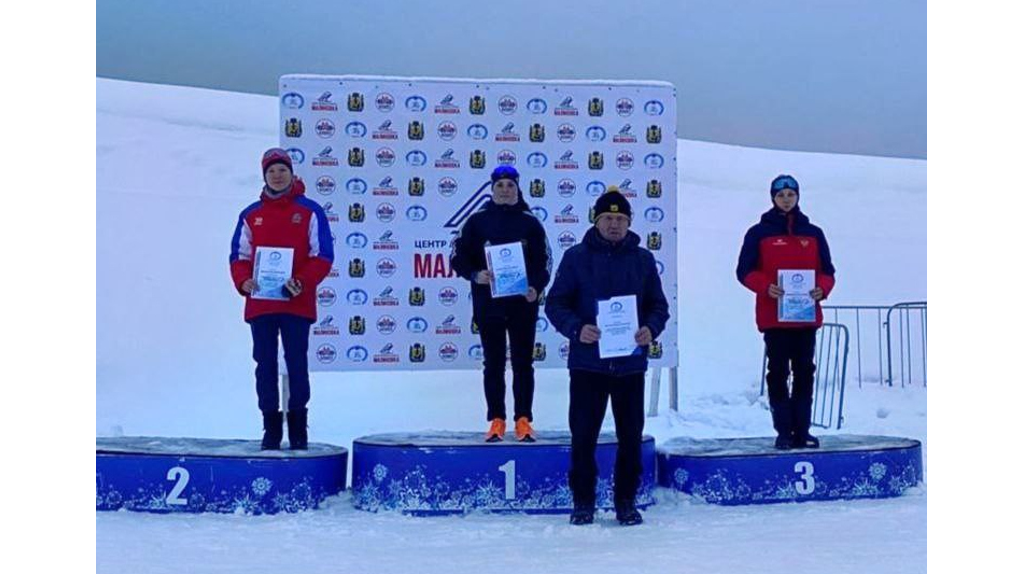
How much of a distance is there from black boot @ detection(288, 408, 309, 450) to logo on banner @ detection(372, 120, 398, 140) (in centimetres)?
188

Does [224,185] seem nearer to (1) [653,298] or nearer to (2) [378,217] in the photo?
(2) [378,217]

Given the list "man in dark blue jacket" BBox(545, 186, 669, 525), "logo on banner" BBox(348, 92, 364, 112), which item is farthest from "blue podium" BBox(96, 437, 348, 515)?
"logo on banner" BBox(348, 92, 364, 112)

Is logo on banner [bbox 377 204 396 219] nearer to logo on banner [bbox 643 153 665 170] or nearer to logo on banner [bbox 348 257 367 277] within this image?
logo on banner [bbox 348 257 367 277]

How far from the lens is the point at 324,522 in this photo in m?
4.66

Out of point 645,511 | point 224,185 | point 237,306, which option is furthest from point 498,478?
point 224,185

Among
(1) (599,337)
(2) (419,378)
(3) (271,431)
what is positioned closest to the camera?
(1) (599,337)

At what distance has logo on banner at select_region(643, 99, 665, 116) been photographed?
6.59m

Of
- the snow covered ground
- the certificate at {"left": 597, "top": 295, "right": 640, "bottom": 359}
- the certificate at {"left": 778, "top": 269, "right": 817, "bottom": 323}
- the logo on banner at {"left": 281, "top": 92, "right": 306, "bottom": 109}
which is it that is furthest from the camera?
the logo on banner at {"left": 281, "top": 92, "right": 306, "bottom": 109}

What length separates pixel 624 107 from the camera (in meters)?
6.57

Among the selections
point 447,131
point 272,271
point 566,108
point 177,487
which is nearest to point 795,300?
point 566,108

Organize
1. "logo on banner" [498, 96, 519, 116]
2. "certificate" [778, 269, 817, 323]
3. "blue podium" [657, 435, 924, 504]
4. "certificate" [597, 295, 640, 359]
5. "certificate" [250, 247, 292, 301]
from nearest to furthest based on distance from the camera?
"certificate" [597, 295, 640, 359] → "certificate" [250, 247, 292, 301] → "blue podium" [657, 435, 924, 504] → "certificate" [778, 269, 817, 323] → "logo on banner" [498, 96, 519, 116]

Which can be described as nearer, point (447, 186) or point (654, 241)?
point (447, 186)

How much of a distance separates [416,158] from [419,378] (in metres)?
2.14

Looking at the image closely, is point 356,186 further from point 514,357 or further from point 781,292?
point 781,292
